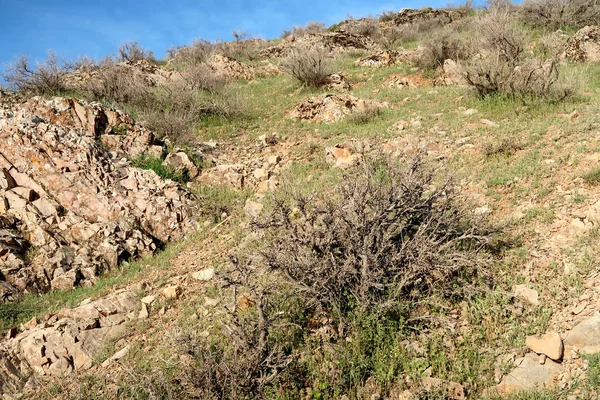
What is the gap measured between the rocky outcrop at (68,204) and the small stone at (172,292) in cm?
139

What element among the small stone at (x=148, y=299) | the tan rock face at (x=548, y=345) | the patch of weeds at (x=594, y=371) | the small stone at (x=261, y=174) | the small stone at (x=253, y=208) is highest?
the small stone at (x=261, y=174)

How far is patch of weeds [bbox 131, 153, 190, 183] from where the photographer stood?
6.95 metres

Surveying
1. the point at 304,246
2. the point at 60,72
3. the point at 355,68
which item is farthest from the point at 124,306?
the point at 355,68

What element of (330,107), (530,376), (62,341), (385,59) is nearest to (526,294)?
(530,376)

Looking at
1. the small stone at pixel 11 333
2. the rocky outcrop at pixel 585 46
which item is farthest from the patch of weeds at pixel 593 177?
the rocky outcrop at pixel 585 46

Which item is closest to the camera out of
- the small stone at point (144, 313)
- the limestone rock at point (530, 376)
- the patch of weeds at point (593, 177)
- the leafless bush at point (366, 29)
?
the limestone rock at point (530, 376)

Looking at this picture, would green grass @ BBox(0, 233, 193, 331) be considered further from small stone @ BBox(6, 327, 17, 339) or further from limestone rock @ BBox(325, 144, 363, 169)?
limestone rock @ BBox(325, 144, 363, 169)

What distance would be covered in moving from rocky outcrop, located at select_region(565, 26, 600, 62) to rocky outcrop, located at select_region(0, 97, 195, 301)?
11386 mm

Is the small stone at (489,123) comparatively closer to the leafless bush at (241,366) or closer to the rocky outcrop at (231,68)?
the leafless bush at (241,366)

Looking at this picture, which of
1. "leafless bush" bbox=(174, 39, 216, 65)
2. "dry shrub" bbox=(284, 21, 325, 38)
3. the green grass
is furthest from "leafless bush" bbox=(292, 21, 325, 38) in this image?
the green grass

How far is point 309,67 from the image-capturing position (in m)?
11.3

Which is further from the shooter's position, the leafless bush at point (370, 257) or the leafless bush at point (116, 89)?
the leafless bush at point (116, 89)

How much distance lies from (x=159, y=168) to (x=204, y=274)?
10.2ft

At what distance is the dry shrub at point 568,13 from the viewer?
46.2 feet
